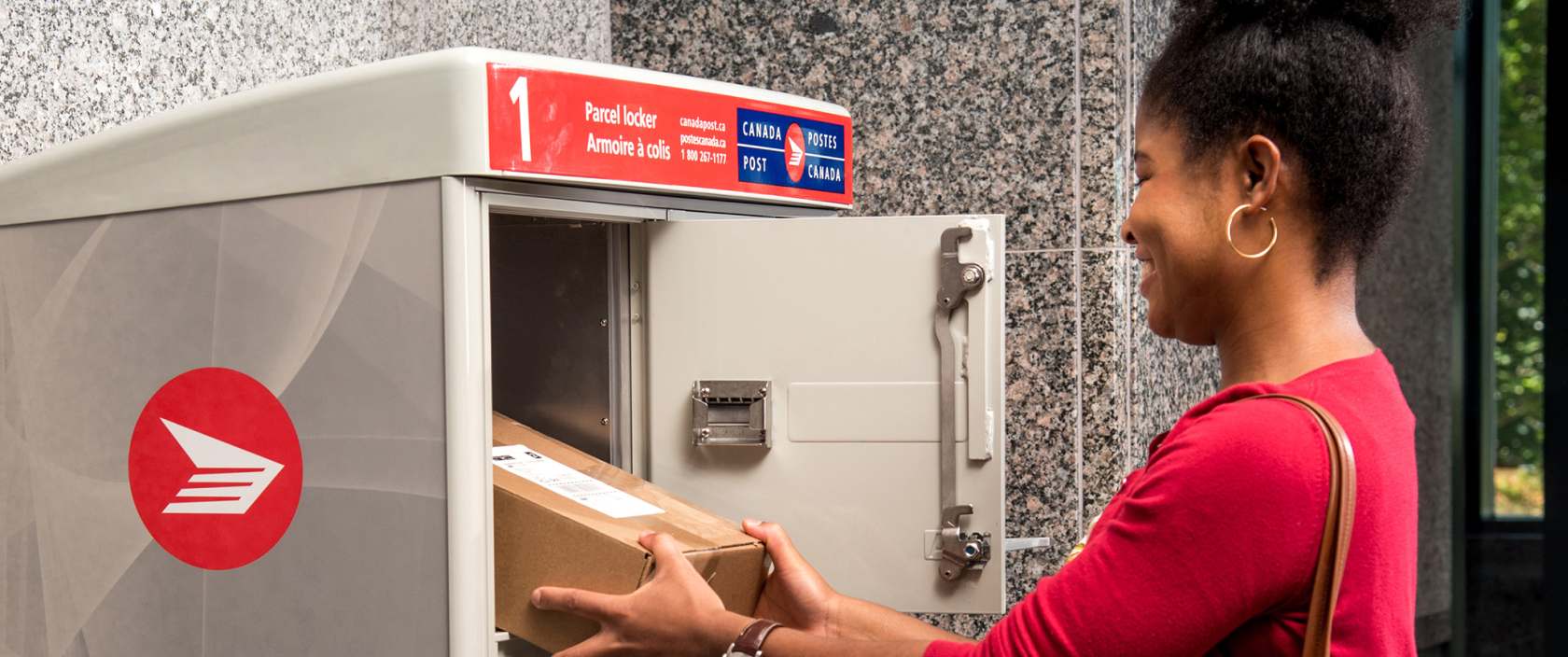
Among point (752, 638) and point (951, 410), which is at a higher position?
point (951, 410)

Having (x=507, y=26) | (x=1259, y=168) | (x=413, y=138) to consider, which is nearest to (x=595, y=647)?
(x=413, y=138)

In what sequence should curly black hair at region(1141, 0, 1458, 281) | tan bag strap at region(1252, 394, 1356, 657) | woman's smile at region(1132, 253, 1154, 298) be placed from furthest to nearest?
woman's smile at region(1132, 253, 1154, 298)
curly black hair at region(1141, 0, 1458, 281)
tan bag strap at region(1252, 394, 1356, 657)

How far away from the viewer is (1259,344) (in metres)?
1.43

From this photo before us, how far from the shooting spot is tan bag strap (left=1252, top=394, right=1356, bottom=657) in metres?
1.26

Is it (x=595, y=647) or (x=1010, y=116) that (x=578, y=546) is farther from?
(x=1010, y=116)

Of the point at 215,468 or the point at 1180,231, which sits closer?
the point at 1180,231

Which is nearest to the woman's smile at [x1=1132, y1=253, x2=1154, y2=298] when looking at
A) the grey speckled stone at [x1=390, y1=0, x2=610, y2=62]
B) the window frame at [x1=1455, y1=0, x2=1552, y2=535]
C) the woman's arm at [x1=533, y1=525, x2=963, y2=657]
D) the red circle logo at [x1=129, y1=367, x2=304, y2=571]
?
the woman's arm at [x1=533, y1=525, x2=963, y2=657]

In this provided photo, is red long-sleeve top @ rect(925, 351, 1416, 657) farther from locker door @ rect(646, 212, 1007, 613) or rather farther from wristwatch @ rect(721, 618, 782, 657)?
locker door @ rect(646, 212, 1007, 613)

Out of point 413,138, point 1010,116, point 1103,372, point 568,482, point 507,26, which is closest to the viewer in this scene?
point 413,138

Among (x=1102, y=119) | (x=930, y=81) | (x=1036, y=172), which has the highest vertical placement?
(x=930, y=81)

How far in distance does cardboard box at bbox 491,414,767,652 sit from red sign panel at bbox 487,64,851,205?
1.30ft

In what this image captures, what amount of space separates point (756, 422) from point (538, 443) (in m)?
0.32

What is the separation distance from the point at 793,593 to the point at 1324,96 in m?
0.89

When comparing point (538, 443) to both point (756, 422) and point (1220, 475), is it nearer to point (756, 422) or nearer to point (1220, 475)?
point (756, 422)
